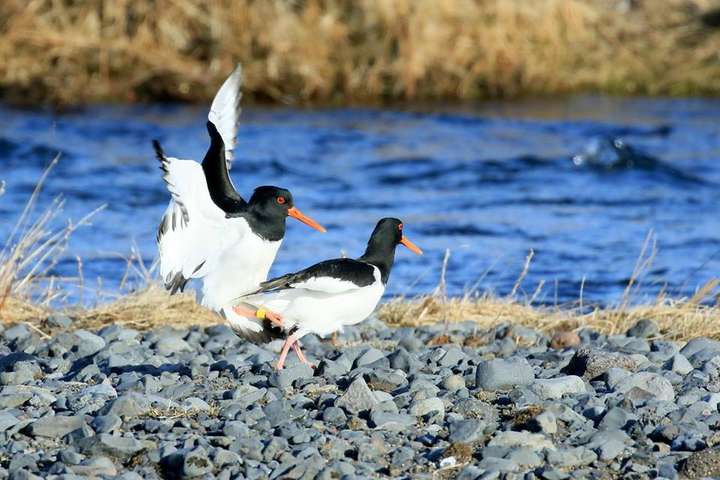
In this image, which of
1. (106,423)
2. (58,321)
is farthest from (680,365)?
(58,321)

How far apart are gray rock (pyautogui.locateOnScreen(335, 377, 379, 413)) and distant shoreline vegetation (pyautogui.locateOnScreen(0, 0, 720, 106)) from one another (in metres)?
11.3

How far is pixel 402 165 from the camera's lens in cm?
1358

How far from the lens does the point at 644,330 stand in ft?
22.2

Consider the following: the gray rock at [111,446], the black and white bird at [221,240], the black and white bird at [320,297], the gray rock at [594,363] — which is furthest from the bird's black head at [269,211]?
the gray rock at [111,446]

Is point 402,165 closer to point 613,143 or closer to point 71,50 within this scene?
point 613,143

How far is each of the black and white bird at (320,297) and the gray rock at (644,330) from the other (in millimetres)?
1616

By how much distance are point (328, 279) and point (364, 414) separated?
1111 mm

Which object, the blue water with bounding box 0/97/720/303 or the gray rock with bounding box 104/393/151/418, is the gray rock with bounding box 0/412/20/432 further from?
the blue water with bounding box 0/97/720/303

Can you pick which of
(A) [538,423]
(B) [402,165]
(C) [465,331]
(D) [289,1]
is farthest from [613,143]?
(A) [538,423]

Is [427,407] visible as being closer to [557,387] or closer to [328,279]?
[557,387]

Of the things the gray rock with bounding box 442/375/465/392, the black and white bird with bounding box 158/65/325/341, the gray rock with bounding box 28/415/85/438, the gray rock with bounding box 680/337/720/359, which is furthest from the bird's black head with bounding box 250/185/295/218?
the gray rock with bounding box 680/337/720/359

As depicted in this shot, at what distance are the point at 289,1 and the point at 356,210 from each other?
5.23 meters

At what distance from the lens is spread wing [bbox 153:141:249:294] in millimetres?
5621

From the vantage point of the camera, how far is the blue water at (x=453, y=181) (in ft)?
32.3
